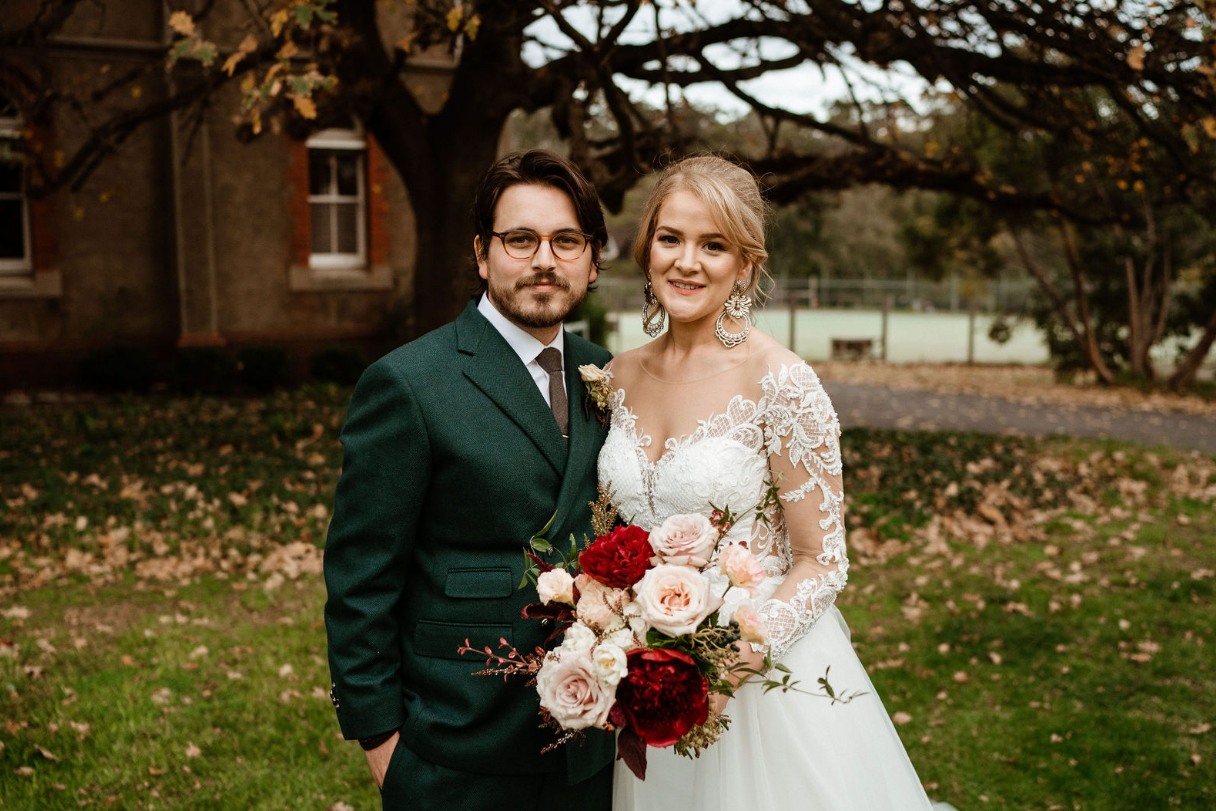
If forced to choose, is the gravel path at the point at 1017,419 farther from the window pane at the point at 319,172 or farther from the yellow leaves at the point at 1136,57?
the window pane at the point at 319,172

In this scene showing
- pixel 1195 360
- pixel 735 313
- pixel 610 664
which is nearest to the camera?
pixel 610 664

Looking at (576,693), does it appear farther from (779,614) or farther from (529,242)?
(529,242)

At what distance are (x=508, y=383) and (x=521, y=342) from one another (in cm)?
15

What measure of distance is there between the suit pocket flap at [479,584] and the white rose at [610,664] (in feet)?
1.53

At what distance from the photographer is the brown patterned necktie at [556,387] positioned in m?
2.53

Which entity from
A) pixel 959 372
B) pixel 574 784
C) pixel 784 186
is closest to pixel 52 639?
pixel 574 784

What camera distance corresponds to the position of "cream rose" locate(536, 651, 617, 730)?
184 centimetres

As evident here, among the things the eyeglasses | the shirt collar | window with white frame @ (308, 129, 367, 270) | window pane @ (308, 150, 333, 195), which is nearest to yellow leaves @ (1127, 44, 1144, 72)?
the eyeglasses

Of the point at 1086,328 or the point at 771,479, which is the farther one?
the point at 1086,328

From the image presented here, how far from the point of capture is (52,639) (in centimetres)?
535

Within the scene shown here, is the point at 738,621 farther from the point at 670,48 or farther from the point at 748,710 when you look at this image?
the point at 670,48

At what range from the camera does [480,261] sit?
2555 millimetres

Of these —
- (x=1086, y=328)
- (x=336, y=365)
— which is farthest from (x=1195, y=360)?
(x=336, y=365)

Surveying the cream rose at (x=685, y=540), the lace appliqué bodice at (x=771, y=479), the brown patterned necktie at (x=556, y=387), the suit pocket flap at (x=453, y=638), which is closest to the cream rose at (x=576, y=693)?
the cream rose at (x=685, y=540)
